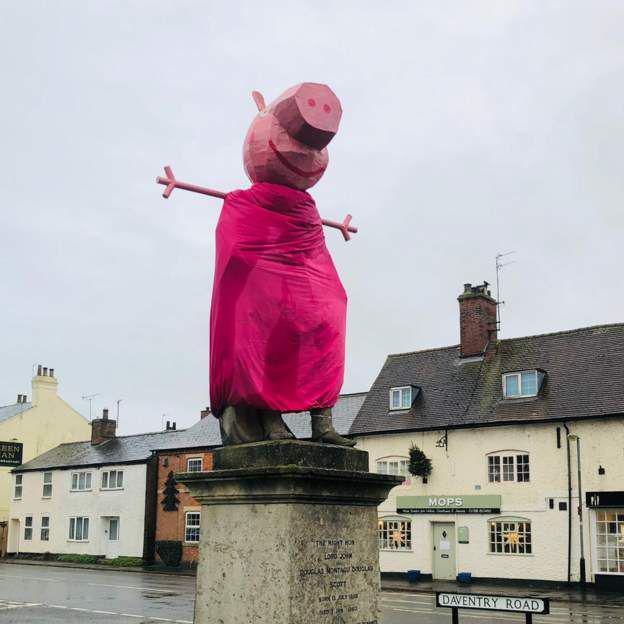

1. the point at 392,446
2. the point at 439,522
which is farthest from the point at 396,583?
the point at 392,446

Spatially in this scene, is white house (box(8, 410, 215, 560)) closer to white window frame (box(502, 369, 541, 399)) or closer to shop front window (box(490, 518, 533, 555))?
white window frame (box(502, 369, 541, 399))

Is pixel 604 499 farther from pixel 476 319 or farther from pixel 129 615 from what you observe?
pixel 129 615

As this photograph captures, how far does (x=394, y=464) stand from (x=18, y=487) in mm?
26339

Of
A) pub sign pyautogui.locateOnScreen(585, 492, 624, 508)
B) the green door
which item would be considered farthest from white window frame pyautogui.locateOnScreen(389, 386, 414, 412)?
pub sign pyautogui.locateOnScreen(585, 492, 624, 508)

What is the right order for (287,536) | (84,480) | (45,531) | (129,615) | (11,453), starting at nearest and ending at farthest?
(287,536) < (129,615) < (84,480) < (45,531) < (11,453)

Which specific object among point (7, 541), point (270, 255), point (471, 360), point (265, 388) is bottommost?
point (7, 541)

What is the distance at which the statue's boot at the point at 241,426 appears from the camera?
7105 millimetres

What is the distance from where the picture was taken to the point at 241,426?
23.4 feet

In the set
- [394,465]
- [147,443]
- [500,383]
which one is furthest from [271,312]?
[147,443]

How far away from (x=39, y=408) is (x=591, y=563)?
35.8 metres

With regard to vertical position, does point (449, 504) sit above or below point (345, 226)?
below

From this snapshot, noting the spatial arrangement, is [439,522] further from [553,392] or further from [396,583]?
[553,392]

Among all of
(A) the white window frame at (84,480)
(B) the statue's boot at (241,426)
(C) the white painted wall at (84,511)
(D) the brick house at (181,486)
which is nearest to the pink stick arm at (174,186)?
(B) the statue's boot at (241,426)

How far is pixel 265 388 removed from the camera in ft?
23.0
